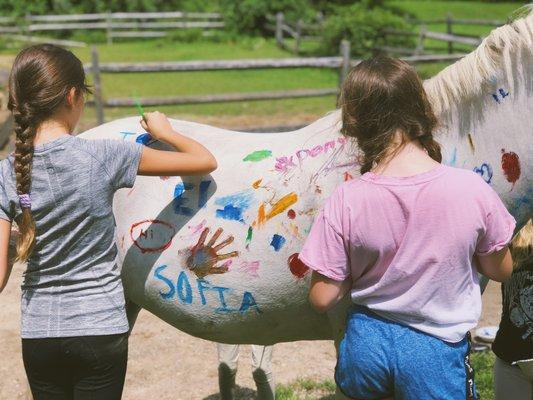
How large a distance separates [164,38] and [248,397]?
22.1 meters

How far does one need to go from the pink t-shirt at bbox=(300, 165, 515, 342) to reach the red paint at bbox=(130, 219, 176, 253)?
0.82 meters

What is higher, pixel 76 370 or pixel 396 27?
pixel 76 370

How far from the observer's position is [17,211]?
1.84 metres

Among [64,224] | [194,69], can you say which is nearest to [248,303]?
[64,224]

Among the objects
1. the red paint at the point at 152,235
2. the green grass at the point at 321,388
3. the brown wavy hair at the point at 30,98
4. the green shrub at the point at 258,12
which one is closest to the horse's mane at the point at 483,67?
the red paint at the point at 152,235

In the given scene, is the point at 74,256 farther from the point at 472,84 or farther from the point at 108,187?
the point at 472,84

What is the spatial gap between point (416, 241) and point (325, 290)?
250 millimetres

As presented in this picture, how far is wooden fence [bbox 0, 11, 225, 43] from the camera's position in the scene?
24094 millimetres

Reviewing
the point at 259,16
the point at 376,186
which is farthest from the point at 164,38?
the point at 376,186

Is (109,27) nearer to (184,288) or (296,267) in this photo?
(184,288)

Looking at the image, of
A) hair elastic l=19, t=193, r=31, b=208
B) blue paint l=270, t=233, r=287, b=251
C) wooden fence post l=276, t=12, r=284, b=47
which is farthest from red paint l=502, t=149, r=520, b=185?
wooden fence post l=276, t=12, r=284, b=47

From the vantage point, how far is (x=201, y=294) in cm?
236

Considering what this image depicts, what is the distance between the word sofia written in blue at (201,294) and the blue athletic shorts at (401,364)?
67 centimetres

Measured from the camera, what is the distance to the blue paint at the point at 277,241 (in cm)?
224
